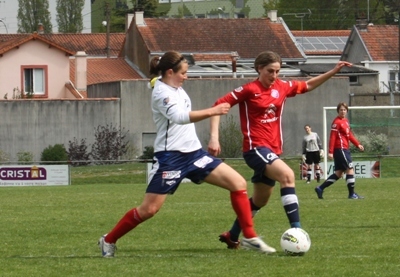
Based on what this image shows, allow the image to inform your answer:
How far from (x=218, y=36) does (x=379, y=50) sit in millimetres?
11132

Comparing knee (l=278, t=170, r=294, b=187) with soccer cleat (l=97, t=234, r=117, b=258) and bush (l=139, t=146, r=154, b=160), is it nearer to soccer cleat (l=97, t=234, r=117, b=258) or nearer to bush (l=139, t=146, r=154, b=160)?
soccer cleat (l=97, t=234, r=117, b=258)

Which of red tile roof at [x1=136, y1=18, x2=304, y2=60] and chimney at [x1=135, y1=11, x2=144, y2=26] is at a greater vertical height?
chimney at [x1=135, y1=11, x2=144, y2=26]

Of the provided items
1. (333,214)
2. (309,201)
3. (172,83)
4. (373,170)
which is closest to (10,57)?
(373,170)

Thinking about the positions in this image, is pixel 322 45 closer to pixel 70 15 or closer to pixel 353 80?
pixel 353 80

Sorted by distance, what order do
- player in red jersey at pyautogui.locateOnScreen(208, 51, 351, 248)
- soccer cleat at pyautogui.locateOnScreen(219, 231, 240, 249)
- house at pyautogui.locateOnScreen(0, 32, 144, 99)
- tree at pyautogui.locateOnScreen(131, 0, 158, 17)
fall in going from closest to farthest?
player in red jersey at pyautogui.locateOnScreen(208, 51, 351, 248), soccer cleat at pyautogui.locateOnScreen(219, 231, 240, 249), house at pyautogui.locateOnScreen(0, 32, 144, 99), tree at pyautogui.locateOnScreen(131, 0, 158, 17)

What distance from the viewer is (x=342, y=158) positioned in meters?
19.7

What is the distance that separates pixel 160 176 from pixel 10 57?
51423 millimetres

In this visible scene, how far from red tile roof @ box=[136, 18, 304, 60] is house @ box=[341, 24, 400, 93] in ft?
18.2

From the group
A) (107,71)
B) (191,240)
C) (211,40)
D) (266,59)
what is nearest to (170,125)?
(266,59)

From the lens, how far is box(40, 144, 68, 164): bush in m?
45.2

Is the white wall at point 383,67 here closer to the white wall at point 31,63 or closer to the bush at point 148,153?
the white wall at point 31,63

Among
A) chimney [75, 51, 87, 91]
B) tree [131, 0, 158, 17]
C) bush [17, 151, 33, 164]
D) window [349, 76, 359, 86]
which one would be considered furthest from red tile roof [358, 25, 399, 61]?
bush [17, 151, 33, 164]

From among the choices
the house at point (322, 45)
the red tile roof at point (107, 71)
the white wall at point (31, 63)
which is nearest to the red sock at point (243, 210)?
the white wall at point (31, 63)

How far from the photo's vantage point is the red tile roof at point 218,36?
65331mm
